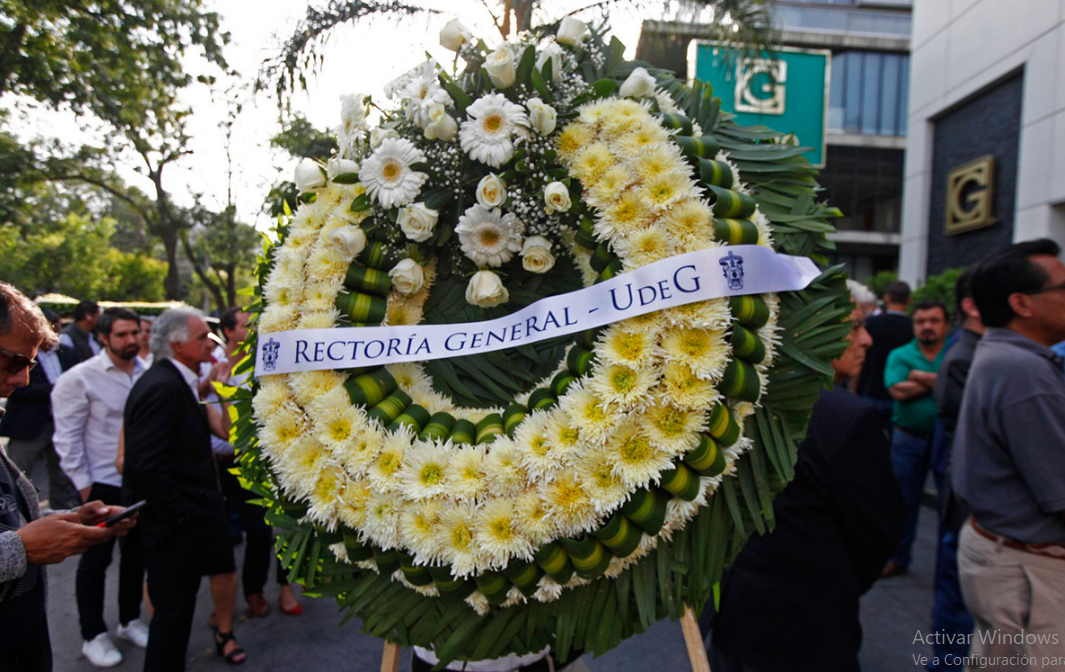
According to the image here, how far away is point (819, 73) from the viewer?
29.1ft

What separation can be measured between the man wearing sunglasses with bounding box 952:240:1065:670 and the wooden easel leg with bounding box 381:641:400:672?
6.46ft

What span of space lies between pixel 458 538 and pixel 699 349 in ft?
2.35

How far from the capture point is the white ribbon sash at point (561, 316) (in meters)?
1.61

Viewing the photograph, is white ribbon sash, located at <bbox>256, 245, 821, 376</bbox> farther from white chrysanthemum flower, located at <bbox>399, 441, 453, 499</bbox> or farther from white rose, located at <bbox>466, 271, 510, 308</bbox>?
white chrysanthemum flower, located at <bbox>399, 441, 453, 499</bbox>

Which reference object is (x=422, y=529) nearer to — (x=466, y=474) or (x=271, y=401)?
(x=466, y=474)

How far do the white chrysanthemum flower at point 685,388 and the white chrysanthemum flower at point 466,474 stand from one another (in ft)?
1.52

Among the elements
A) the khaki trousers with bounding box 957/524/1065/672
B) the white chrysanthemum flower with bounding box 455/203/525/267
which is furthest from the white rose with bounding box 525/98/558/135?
the khaki trousers with bounding box 957/524/1065/672

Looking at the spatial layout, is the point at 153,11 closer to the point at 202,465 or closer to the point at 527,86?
the point at 202,465

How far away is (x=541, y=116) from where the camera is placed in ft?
5.83

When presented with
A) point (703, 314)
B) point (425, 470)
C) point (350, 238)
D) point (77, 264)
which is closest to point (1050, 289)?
point (703, 314)

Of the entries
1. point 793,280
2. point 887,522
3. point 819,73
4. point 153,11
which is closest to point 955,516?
point 887,522

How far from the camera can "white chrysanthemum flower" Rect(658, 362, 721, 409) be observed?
1.55m

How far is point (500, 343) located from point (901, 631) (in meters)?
3.47

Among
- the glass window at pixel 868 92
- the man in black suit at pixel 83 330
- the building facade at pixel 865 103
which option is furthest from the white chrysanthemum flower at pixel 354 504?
the glass window at pixel 868 92
